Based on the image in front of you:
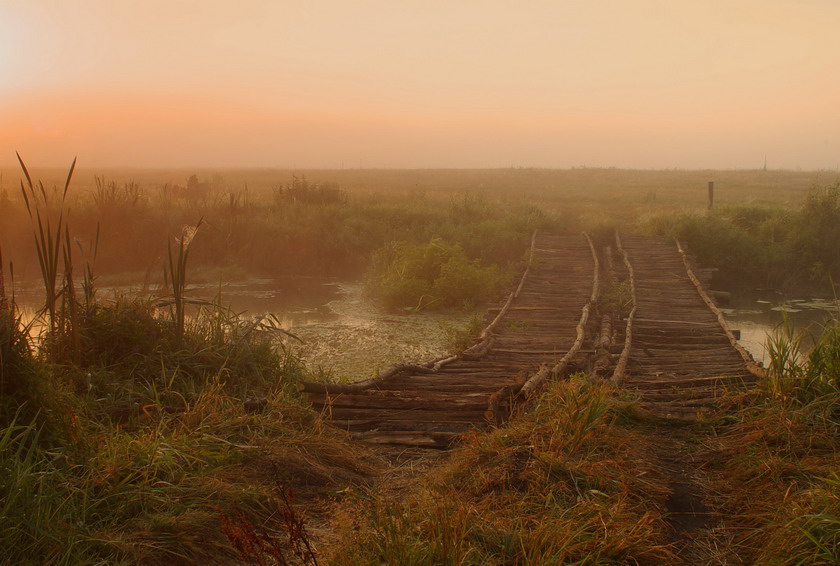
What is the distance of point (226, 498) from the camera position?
11.8ft

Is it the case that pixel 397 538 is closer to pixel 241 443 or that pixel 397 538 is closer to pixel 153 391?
pixel 241 443

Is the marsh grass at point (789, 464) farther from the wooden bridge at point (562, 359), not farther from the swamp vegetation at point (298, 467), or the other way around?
the wooden bridge at point (562, 359)

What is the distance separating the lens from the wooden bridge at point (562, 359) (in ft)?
18.5

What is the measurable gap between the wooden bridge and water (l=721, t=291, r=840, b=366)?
1.20m

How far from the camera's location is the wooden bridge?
222 inches

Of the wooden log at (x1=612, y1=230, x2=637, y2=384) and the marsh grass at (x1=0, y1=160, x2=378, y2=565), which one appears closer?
the marsh grass at (x1=0, y1=160, x2=378, y2=565)

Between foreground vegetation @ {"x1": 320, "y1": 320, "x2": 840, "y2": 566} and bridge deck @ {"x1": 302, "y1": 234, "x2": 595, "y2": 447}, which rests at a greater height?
foreground vegetation @ {"x1": 320, "y1": 320, "x2": 840, "y2": 566}

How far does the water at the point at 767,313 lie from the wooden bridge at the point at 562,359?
1202 mm

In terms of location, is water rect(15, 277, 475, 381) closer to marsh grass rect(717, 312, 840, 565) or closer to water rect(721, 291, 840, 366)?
Result: marsh grass rect(717, 312, 840, 565)

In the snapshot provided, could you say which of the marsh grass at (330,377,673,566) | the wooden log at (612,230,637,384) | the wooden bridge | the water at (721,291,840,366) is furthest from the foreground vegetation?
the water at (721,291,840,366)

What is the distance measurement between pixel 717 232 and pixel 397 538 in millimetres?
15508

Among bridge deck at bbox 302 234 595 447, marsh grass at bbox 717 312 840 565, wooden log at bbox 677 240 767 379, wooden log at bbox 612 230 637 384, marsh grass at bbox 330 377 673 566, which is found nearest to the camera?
marsh grass at bbox 330 377 673 566

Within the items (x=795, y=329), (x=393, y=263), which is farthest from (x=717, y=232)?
(x=393, y=263)

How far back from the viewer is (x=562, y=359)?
7371 mm
